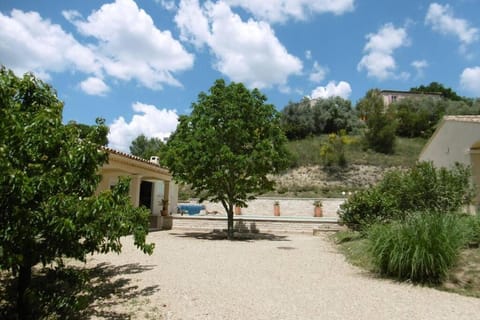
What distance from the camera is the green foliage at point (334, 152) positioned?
34281mm

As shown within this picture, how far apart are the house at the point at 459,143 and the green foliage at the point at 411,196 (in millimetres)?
961

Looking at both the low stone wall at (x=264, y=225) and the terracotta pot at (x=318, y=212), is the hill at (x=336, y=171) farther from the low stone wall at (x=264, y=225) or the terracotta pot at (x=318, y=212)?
the low stone wall at (x=264, y=225)

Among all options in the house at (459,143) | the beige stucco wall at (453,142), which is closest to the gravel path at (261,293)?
the house at (459,143)

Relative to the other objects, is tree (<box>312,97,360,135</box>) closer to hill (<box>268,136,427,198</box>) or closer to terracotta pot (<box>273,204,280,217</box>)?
hill (<box>268,136,427,198</box>)

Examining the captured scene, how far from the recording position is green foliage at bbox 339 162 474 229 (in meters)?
11.9

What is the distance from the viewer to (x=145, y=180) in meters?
20.9

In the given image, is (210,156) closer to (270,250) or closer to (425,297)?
(270,250)

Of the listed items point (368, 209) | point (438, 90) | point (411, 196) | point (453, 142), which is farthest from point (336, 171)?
point (438, 90)

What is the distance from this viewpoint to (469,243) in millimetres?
8055

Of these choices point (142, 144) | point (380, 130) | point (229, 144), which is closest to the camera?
point (229, 144)

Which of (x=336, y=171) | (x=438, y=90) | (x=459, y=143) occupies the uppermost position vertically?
(x=438, y=90)

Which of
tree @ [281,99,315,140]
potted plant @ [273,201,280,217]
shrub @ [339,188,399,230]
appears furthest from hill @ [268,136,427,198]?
shrub @ [339,188,399,230]

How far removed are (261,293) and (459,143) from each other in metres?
13.0

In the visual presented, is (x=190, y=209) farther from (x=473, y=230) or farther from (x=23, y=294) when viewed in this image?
(x=23, y=294)
